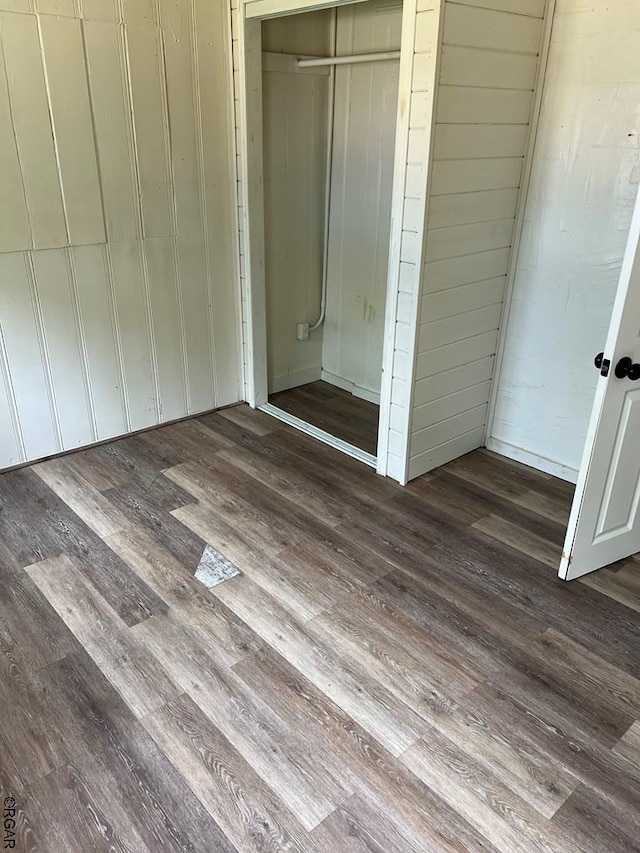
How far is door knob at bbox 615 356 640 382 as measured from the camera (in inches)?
86.9

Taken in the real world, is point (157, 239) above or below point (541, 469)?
above

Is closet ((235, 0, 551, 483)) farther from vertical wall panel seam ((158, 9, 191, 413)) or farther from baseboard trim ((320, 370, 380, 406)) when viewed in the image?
vertical wall panel seam ((158, 9, 191, 413))

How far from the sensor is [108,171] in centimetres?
319

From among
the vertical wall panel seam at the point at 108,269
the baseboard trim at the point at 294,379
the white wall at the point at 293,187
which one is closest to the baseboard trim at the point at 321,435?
the baseboard trim at the point at 294,379

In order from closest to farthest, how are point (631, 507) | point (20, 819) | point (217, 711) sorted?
point (20, 819) < point (217, 711) < point (631, 507)

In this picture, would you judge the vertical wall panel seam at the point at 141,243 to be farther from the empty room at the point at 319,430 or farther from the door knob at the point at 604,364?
the door knob at the point at 604,364

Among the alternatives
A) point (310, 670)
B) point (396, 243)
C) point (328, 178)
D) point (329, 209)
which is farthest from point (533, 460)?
point (328, 178)

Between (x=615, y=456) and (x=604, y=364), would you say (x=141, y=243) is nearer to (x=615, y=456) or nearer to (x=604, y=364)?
(x=604, y=364)

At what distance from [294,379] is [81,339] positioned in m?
1.63

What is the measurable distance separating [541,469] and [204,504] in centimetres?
184

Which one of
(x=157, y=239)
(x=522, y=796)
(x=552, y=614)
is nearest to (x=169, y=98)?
(x=157, y=239)

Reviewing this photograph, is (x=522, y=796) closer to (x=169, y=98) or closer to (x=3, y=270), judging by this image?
(x=3, y=270)

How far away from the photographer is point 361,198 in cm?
402

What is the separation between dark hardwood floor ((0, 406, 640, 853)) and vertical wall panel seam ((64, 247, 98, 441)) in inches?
15.7
